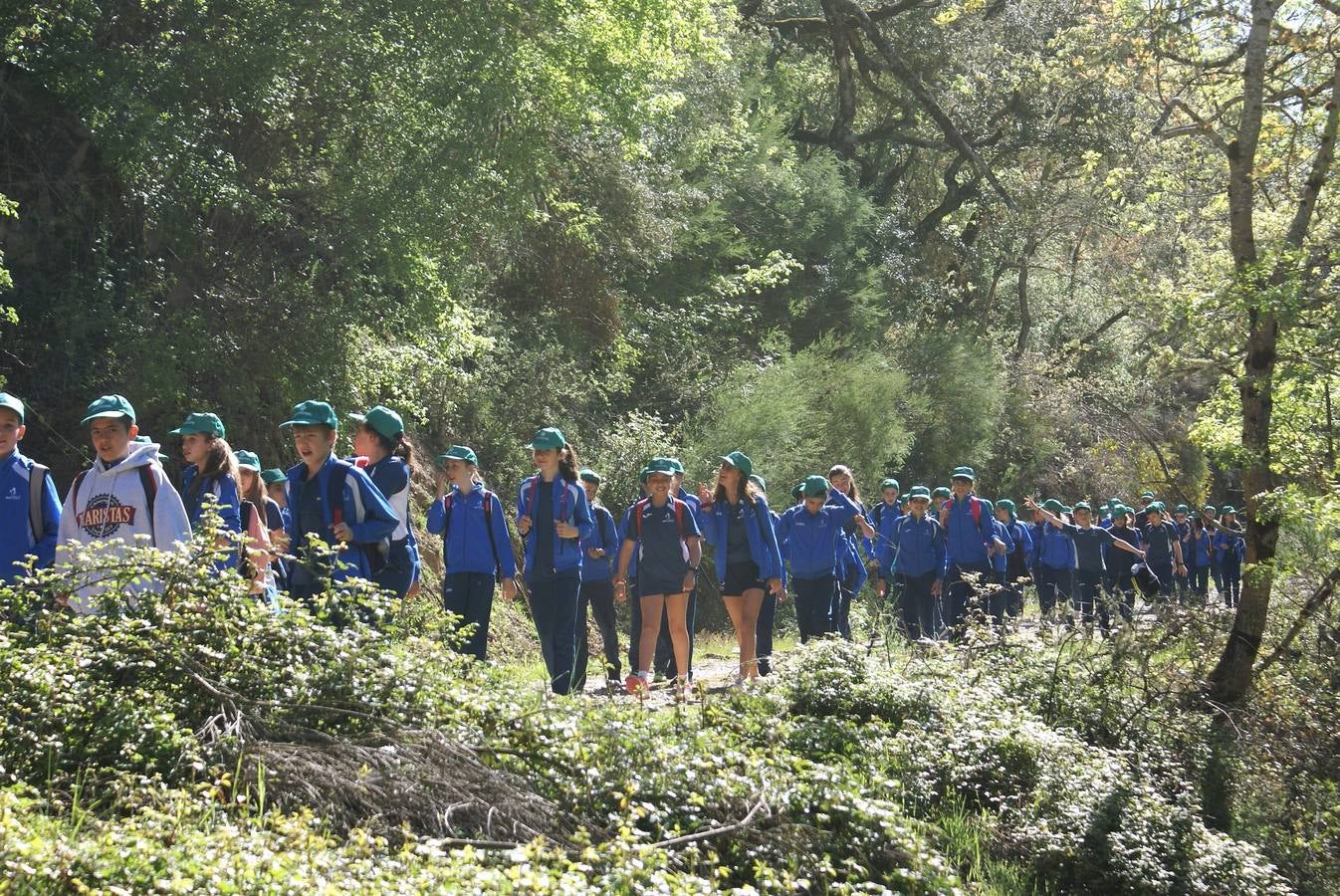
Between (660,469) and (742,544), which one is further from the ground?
(660,469)

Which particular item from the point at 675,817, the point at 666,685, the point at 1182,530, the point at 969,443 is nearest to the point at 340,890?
the point at 675,817

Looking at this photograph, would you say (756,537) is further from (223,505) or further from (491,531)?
(223,505)

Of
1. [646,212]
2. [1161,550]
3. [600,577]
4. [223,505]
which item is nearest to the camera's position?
[223,505]

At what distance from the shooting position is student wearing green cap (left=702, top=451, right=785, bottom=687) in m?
12.6

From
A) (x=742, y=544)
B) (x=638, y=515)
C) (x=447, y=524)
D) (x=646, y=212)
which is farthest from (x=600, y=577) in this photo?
(x=646, y=212)

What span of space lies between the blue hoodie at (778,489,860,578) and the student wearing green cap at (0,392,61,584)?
7434 millimetres

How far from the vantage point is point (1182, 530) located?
29453 mm

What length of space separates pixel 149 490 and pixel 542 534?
3.69m

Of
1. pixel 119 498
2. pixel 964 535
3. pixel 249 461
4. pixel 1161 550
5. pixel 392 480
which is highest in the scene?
→ pixel 249 461

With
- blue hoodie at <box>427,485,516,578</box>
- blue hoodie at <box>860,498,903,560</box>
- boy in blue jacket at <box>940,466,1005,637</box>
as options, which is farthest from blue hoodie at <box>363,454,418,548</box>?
boy in blue jacket at <box>940,466,1005,637</box>

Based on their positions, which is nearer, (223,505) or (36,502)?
(223,505)

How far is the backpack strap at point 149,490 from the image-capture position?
25.5 feet

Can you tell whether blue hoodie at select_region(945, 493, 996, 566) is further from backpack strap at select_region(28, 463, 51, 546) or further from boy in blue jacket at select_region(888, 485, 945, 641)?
backpack strap at select_region(28, 463, 51, 546)

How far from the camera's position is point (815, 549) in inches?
553
